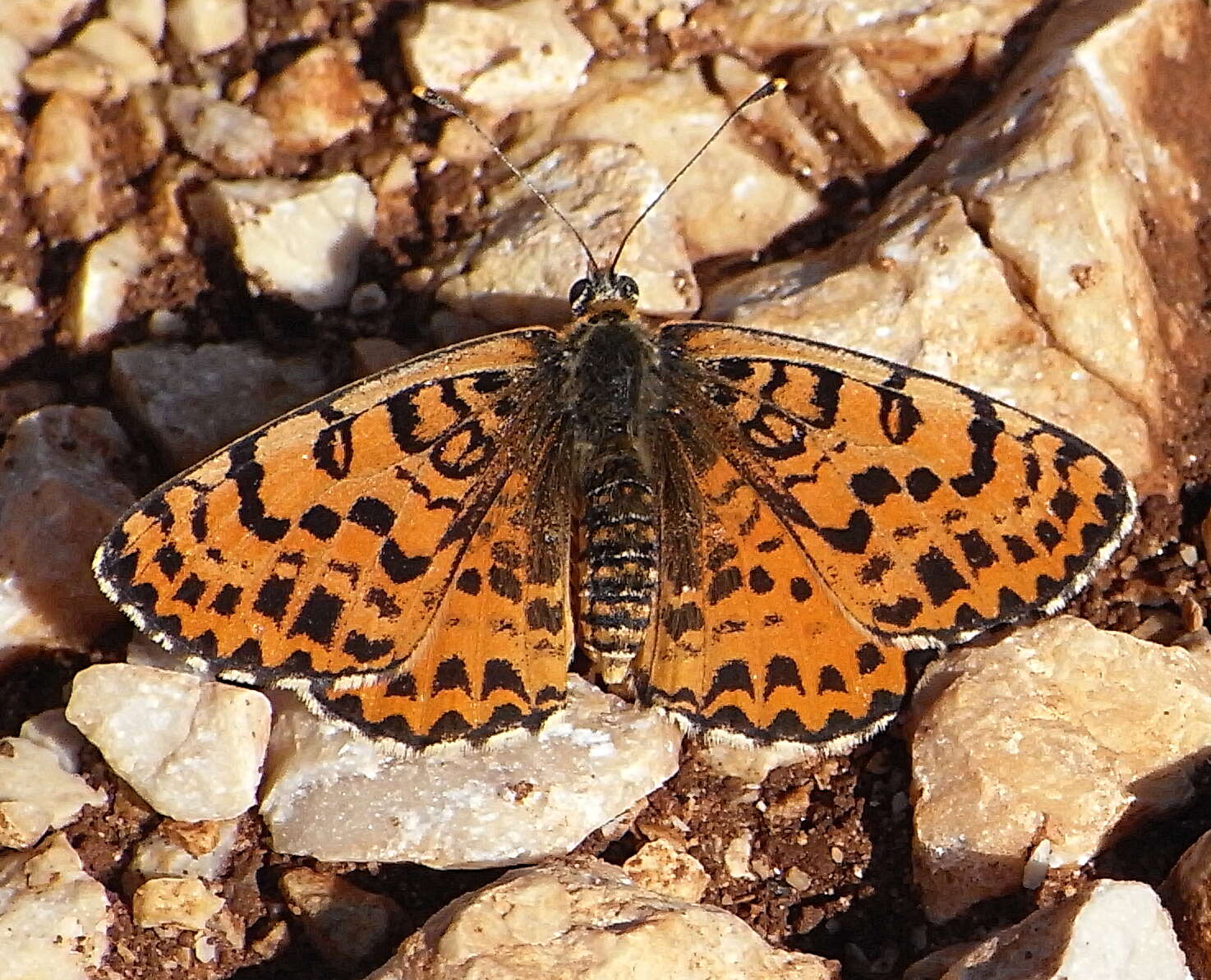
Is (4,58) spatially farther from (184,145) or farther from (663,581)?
(663,581)

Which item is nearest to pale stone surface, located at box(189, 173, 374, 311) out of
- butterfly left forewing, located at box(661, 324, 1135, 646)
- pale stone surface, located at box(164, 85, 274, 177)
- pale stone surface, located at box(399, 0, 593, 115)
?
pale stone surface, located at box(164, 85, 274, 177)

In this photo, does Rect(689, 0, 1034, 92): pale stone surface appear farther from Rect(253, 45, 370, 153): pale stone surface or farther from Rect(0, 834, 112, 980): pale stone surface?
Rect(0, 834, 112, 980): pale stone surface

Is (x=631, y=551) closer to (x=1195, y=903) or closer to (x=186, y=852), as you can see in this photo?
(x=186, y=852)

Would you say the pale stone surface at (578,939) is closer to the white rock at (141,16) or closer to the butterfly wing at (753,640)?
the butterfly wing at (753,640)

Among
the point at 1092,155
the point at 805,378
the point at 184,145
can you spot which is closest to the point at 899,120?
the point at 1092,155

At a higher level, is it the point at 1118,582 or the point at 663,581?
the point at 663,581

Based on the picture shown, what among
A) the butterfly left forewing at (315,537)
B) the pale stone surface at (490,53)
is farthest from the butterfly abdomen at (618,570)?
the pale stone surface at (490,53)

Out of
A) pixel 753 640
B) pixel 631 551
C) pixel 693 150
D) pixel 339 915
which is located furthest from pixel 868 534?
pixel 693 150
